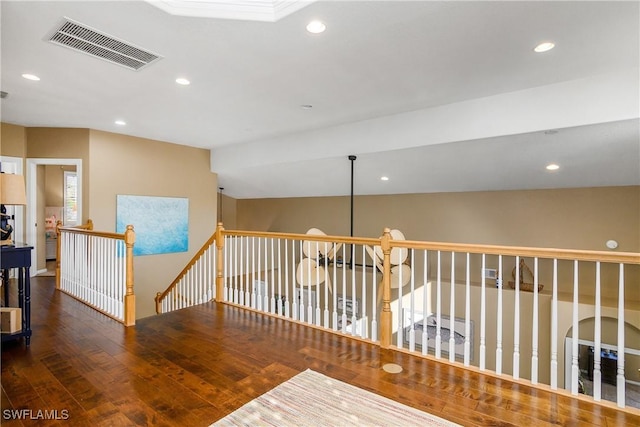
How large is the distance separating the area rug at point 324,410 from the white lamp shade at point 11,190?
8.94ft

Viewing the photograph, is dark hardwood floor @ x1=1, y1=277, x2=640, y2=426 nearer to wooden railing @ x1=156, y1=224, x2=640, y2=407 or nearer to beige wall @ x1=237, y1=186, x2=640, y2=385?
wooden railing @ x1=156, y1=224, x2=640, y2=407

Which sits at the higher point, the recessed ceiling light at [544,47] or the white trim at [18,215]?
the recessed ceiling light at [544,47]

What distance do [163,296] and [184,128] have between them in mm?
3045

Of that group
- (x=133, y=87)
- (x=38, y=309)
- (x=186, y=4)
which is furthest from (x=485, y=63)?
(x=38, y=309)

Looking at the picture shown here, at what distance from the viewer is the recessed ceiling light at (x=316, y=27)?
2.63 m

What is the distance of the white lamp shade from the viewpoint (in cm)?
303

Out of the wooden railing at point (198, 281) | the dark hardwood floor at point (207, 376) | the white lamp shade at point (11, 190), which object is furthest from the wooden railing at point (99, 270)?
the wooden railing at point (198, 281)

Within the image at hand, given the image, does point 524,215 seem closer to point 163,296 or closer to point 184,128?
point 184,128

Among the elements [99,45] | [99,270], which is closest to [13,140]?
[99,270]

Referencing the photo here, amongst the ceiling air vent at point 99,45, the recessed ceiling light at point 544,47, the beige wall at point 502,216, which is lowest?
the beige wall at point 502,216

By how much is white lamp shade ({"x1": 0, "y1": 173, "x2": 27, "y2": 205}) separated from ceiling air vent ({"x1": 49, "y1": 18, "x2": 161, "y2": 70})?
128 cm

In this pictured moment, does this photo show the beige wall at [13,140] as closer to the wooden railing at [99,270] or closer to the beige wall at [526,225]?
the wooden railing at [99,270]

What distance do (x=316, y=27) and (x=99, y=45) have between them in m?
1.90

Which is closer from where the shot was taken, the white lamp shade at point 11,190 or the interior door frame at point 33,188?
the white lamp shade at point 11,190
